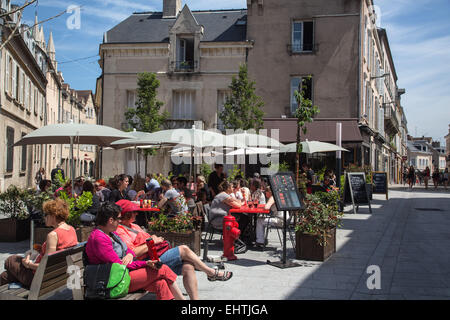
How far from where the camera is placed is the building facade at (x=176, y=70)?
2278 cm

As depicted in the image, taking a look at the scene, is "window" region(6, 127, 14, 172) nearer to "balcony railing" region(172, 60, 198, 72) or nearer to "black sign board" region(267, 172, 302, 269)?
"balcony railing" region(172, 60, 198, 72)

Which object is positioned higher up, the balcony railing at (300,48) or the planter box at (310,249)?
the balcony railing at (300,48)

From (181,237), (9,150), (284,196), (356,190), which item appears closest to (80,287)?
(181,237)

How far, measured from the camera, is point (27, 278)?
4105 millimetres

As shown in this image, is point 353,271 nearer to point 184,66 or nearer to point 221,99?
point 221,99

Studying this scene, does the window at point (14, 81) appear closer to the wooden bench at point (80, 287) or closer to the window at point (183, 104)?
the window at point (183, 104)

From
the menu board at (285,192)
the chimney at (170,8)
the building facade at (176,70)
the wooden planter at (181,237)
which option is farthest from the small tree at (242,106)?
the wooden planter at (181,237)

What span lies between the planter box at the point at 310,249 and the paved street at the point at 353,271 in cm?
14

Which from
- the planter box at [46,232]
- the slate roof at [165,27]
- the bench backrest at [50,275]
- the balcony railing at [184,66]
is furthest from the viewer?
the slate roof at [165,27]

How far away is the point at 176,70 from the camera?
23.1 metres

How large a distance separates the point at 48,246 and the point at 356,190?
10730 millimetres

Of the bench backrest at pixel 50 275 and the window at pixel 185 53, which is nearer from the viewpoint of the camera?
the bench backrest at pixel 50 275
